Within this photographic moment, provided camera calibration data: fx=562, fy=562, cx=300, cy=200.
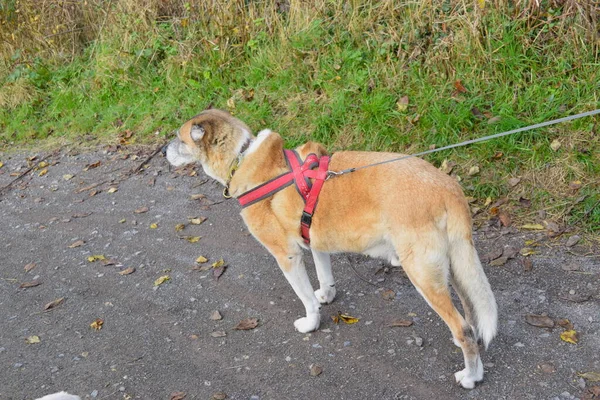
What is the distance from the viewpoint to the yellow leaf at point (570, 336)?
3.81 metres

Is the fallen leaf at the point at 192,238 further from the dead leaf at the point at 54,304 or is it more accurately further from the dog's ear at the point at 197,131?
the dog's ear at the point at 197,131

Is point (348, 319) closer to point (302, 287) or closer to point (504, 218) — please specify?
point (302, 287)

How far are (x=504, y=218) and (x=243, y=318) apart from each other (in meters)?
2.59

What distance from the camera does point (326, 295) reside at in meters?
4.69

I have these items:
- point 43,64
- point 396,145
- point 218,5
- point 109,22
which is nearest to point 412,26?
point 396,145

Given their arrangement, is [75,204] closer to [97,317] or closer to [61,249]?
[61,249]

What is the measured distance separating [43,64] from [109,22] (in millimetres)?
1827

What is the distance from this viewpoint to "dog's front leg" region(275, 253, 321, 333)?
4.28m

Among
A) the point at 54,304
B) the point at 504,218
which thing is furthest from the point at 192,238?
the point at 504,218

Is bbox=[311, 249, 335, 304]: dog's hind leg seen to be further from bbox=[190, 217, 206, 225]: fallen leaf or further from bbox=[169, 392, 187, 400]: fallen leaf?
bbox=[190, 217, 206, 225]: fallen leaf

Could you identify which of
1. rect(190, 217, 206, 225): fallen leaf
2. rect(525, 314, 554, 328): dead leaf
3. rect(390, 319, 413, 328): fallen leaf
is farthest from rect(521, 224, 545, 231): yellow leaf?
rect(190, 217, 206, 225): fallen leaf

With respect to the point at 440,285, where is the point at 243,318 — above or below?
below

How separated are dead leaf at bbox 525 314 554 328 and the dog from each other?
60 cm

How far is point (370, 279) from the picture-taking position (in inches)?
195
